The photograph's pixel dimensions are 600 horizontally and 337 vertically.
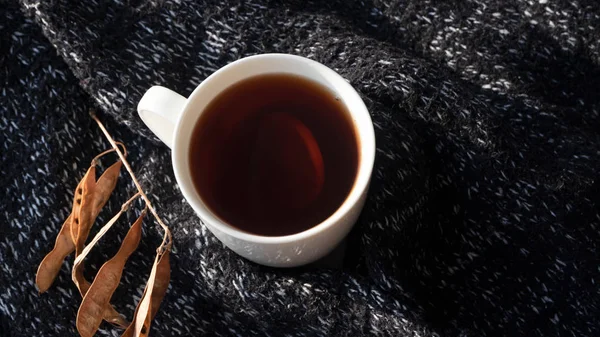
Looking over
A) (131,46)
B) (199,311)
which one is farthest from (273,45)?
(199,311)

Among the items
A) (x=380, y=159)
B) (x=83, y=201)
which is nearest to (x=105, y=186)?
(x=83, y=201)

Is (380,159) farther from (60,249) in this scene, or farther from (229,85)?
(60,249)

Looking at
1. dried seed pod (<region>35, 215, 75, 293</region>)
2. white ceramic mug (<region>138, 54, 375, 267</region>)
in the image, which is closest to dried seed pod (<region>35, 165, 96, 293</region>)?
dried seed pod (<region>35, 215, 75, 293</region>)

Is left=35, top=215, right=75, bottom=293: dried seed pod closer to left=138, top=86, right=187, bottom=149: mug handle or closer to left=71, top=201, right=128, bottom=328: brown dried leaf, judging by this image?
left=71, top=201, right=128, bottom=328: brown dried leaf

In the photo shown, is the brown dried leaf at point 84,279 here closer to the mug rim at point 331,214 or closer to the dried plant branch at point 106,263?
the dried plant branch at point 106,263

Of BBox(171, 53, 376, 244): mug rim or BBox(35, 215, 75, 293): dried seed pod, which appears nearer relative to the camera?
BBox(171, 53, 376, 244): mug rim

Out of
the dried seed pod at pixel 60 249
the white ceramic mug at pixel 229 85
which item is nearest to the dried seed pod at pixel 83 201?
the dried seed pod at pixel 60 249
